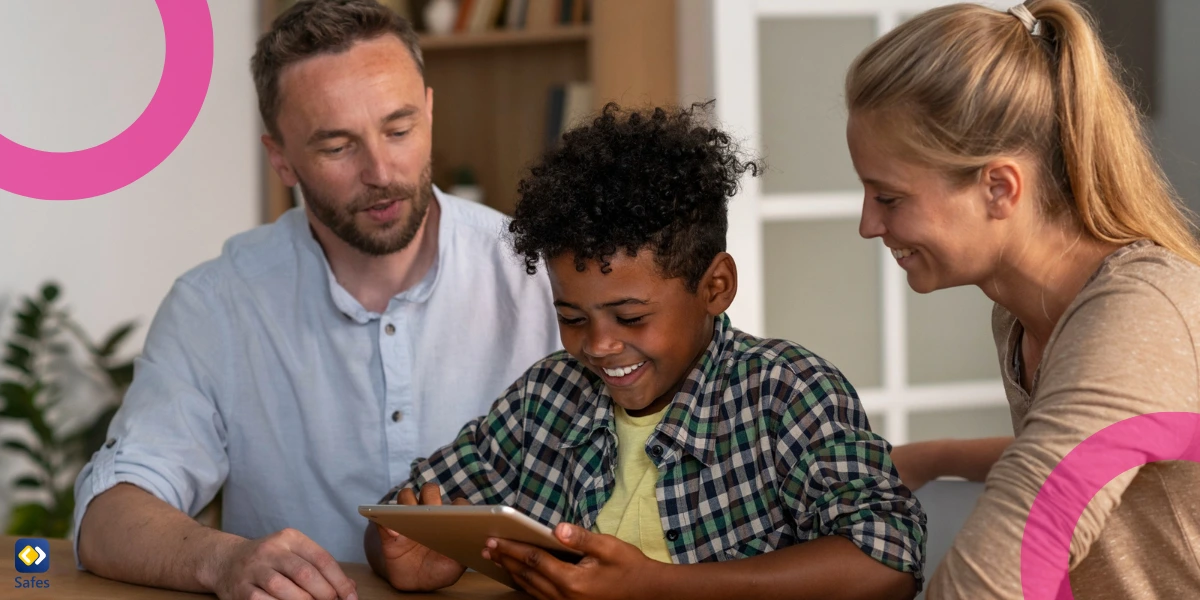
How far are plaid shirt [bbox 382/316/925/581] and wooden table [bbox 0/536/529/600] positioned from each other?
107mm

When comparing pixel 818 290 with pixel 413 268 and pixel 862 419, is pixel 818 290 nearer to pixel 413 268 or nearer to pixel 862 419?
pixel 413 268

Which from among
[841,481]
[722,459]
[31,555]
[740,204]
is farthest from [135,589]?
[740,204]

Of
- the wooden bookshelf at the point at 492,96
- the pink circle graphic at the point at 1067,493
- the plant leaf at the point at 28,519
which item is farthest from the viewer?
the wooden bookshelf at the point at 492,96

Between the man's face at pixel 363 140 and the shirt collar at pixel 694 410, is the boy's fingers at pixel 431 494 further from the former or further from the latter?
the man's face at pixel 363 140

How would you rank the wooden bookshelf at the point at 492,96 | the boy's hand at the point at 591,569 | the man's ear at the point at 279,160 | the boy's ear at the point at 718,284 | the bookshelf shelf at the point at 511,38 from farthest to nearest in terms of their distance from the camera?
1. the wooden bookshelf at the point at 492,96
2. the bookshelf shelf at the point at 511,38
3. the man's ear at the point at 279,160
4. the boy's ear at the point at 718,284
5. the boy's hand at the point at 591,569

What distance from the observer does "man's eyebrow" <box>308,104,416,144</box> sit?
5.39 ft

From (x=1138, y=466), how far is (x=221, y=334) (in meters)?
1.25

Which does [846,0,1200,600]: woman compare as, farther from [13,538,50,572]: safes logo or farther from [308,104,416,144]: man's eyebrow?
[13,538,50,572]: safes logo

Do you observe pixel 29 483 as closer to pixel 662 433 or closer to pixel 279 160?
pixel 279 160

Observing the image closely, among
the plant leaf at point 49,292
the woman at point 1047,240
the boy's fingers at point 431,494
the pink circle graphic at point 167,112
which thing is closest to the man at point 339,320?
the pink circle graphic at point 167,112

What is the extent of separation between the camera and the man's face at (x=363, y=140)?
5.38 feet

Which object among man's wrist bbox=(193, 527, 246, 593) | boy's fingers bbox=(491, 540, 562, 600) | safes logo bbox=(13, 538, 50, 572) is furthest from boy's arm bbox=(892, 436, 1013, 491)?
safes logo bbox=(13, 538, 50, 572)

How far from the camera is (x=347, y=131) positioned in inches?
64.6

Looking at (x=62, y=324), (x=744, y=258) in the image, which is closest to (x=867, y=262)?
(x=744, y=258)
